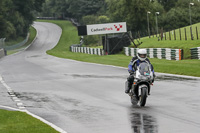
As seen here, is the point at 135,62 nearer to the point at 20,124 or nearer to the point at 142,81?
the point at 142,81

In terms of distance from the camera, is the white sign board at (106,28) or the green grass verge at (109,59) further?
the white sign board at (106,28)

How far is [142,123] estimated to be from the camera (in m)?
10.4

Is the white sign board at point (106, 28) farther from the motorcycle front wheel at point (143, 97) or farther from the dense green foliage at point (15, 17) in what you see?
the motorcycle front wheel at point (143, 97)

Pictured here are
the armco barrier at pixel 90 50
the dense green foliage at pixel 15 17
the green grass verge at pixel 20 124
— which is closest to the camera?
the green grass verge at pixel 20 124

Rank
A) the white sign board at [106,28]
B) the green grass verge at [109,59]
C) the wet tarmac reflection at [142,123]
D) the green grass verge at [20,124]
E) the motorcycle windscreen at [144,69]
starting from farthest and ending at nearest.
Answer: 1. the white sign board at [106,28]
2. the green grass verge at [109,59]
3. the motorcycle windscreen at [144,69]
4. the green grass verge at [20,124]
5. the wet tarmac reflection at [142,123]

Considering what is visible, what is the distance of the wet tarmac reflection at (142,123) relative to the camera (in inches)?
373

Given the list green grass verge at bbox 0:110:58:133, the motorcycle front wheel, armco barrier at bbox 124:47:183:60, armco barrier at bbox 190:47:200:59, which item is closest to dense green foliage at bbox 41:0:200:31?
armco barrier at bbox 124:47:183:60

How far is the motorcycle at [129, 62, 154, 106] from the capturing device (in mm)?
13125

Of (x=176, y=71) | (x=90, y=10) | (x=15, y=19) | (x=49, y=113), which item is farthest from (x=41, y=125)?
(x=90, y=10)

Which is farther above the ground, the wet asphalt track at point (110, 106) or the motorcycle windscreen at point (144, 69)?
the motorcycle windscreen at point (144, 69)

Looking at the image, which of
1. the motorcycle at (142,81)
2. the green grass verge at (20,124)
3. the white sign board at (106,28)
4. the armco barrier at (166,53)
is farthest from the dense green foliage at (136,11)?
the green grass verge at (20,124)

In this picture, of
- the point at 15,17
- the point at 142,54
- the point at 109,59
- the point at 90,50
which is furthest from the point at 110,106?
the point at 15,17

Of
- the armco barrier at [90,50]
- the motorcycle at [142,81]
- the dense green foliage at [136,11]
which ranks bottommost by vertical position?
the armco barrier at [90,50]

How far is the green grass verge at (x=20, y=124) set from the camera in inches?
387
